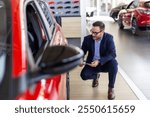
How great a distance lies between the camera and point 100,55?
3.20 m

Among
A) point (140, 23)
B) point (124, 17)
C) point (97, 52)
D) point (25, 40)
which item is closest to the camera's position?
point (25, 40)

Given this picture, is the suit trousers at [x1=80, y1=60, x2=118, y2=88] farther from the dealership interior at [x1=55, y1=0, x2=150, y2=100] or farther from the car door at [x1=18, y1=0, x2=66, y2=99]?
the car door at [x1=18, y1=0, x2=66, y2=99]

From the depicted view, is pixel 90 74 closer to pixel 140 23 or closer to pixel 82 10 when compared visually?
pixel 82 10

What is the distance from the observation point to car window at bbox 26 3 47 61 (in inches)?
73.0

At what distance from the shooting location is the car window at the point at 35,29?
6.08 ft

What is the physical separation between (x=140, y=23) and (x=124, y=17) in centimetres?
159

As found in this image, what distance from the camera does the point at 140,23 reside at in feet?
23.8

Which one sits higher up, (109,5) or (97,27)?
(97,27)

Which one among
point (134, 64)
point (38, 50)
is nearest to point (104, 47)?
point (38, 50)

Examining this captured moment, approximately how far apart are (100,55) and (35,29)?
1.33 meters

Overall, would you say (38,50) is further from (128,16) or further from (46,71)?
(128,16)

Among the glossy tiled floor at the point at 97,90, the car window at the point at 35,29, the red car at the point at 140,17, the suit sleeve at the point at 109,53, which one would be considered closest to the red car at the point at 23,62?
the car window at the point at 35,29

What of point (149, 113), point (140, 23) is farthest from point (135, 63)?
point (149, 113)

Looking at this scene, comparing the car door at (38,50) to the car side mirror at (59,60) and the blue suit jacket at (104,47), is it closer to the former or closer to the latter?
the car side mirror at (59,60)
